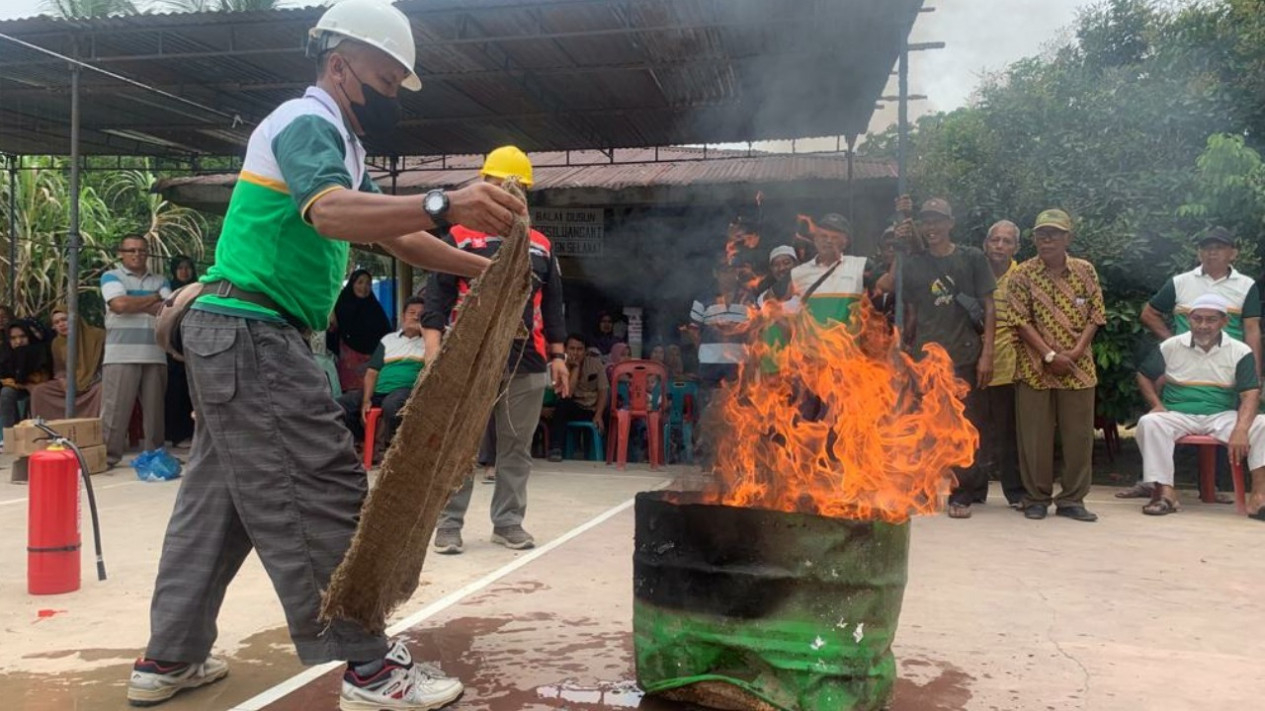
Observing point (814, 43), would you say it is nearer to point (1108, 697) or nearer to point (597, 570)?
point (597, 570)

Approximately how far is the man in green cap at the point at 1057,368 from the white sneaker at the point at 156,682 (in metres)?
5.54

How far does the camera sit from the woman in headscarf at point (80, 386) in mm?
10102

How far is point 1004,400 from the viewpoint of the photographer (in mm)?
7199

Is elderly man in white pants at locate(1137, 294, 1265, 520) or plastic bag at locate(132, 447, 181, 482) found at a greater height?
elderly man in white pants at locate(1137, 294, 1265, 520)

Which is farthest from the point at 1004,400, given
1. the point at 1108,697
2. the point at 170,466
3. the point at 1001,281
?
the point at 170,466

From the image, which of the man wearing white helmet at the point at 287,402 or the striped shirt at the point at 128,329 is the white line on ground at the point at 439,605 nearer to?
the man wearing white helmet at the point at 287,402

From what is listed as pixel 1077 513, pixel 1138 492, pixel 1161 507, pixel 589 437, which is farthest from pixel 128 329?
pixel 1138 492

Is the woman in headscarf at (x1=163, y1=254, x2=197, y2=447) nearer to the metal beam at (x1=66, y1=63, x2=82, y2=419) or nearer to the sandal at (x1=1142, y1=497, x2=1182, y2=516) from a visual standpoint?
the metal beam at (x1=66, y1=63, x2=82, y2=419)

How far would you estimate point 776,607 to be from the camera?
283 cm

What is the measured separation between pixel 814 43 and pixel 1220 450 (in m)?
5.29

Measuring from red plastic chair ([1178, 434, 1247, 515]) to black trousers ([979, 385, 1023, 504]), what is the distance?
4.06ft

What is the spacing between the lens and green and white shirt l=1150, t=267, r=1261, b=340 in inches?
285

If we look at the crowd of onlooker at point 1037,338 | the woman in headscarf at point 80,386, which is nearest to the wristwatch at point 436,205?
the crowd of onlooker at point 1037,338

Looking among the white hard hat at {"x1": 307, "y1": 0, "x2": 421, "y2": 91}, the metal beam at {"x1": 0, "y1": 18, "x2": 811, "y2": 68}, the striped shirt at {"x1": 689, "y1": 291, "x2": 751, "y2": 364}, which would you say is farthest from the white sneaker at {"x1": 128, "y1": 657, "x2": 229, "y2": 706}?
the metal beam at {"x1": 0, "y1": 18, "x2": 811, "y2": 68}
